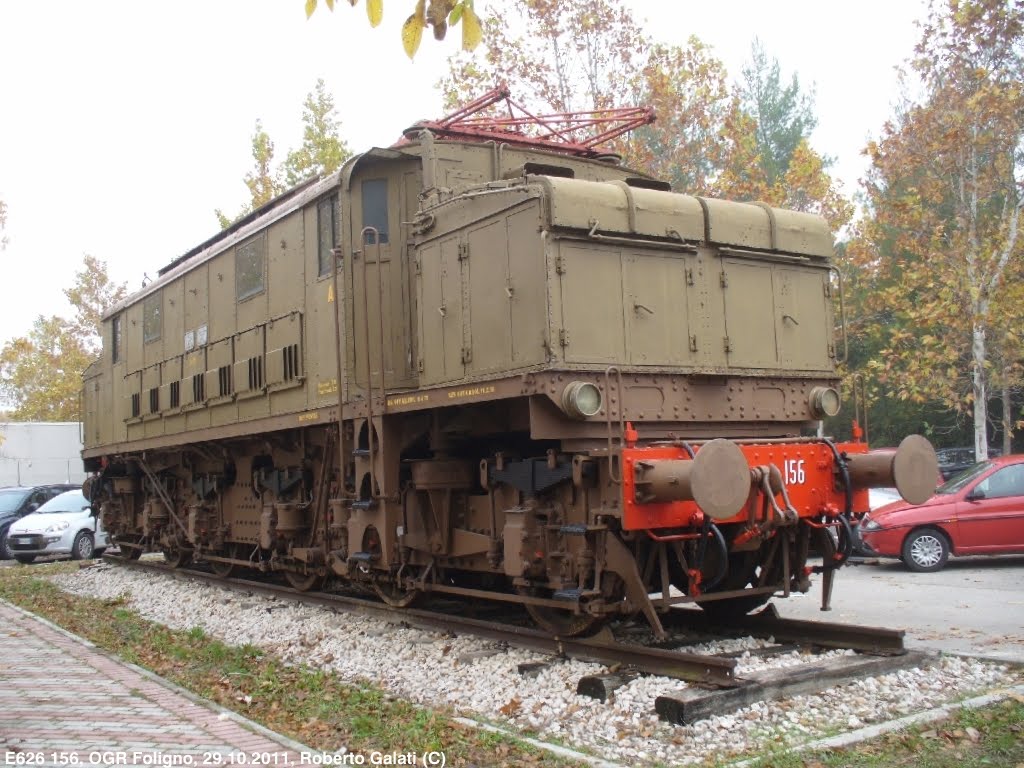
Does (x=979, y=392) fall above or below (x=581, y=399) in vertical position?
above

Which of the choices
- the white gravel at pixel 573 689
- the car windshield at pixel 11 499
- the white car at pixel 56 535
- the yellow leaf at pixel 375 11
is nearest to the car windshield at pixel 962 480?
the white gravel at pixel 573 689

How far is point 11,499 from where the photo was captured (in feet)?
77.8

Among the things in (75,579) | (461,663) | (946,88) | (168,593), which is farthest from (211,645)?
(946,88)

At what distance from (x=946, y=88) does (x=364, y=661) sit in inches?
644

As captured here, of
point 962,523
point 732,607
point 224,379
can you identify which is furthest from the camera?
point 962,523

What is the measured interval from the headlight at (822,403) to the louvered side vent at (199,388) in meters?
8.01

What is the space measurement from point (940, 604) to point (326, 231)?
742cm

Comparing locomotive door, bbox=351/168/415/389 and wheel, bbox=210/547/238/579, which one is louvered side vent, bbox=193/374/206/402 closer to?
wheel, bbox=210/547/238/579

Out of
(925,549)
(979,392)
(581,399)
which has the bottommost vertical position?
(925,549)

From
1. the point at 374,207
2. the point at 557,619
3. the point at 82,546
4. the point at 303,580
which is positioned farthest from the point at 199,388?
the point at 82,546

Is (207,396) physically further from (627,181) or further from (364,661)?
(627,181)

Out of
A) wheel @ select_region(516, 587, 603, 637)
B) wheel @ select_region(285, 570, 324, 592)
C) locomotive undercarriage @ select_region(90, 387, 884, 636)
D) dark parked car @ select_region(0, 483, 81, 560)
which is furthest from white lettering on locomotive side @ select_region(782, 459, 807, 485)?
dark parked car @ select_region(0, 483, 81, 560)

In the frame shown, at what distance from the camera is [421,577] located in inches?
352

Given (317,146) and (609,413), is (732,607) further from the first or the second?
(317,146)
